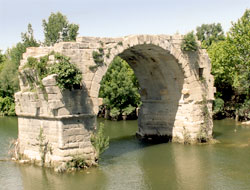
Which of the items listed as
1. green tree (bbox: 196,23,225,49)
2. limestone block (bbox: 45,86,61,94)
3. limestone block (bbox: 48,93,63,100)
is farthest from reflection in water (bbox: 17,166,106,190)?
green tree (bbox: 196,23,225,49)

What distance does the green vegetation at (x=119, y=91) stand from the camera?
27156mm

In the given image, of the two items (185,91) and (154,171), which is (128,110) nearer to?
(185,91)

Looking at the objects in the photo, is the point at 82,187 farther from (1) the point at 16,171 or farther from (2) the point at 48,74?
(2) the point at 48,74

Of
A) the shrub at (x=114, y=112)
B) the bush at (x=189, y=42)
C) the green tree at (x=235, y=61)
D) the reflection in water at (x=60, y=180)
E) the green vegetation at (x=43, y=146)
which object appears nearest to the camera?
the reflection in water at (x=60, y=180)

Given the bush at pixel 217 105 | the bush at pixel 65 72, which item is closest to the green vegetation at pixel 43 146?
the bush at pixel 65 72

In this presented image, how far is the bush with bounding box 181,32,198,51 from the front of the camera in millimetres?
15795

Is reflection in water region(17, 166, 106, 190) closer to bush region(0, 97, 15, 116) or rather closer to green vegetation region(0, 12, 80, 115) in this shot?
green vegetation region(0, 12, 80, 115)

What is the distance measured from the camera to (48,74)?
12.2 m

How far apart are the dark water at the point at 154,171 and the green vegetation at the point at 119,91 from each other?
405 inches

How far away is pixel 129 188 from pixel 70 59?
4.77m

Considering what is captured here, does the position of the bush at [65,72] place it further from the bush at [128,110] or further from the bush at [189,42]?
the bush at [128,110]

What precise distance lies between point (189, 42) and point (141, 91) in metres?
4.21

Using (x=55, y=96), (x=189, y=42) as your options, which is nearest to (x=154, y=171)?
(x=55, y=96)

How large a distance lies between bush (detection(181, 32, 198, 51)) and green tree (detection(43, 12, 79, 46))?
2374 cm
